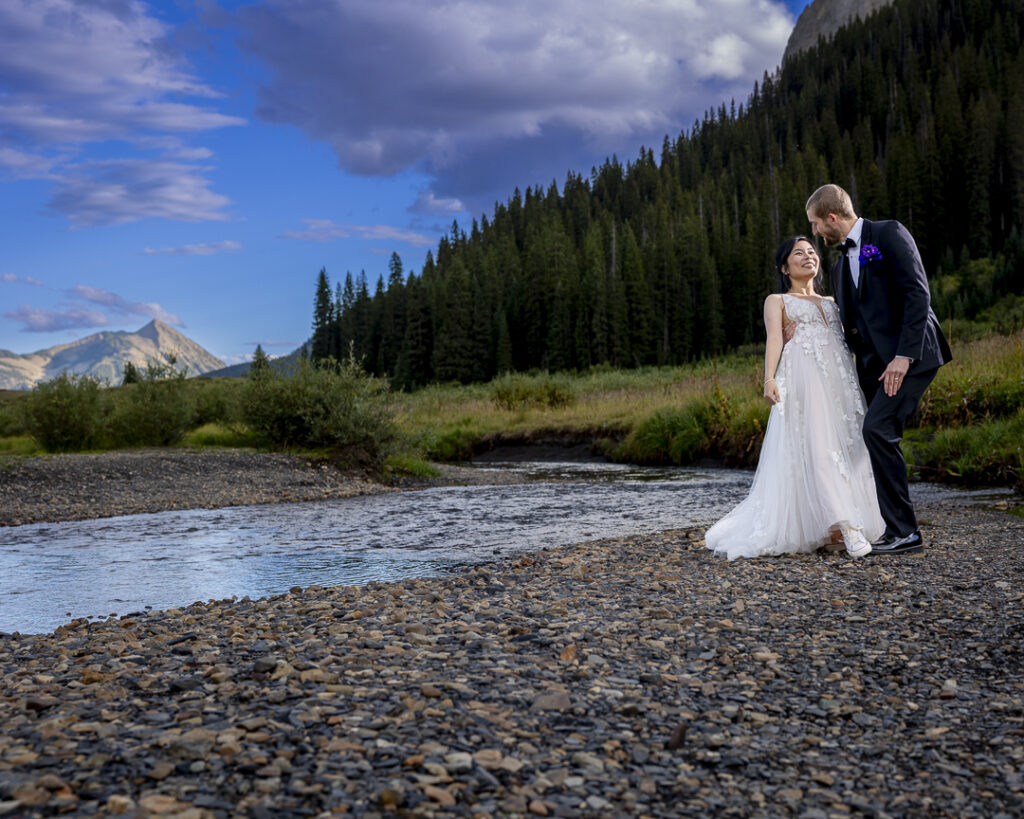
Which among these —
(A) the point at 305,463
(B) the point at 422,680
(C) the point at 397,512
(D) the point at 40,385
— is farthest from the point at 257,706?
(D) the point at 40,385

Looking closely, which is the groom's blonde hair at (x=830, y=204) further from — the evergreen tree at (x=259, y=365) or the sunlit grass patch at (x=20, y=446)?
the sunlit grass patch at (x=20, y=446)

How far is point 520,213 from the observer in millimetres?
125000

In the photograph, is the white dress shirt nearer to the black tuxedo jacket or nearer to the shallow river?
the black tuxedo jacket

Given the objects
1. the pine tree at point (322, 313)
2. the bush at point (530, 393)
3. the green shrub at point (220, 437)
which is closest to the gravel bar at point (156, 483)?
the green shrub at point (220, 437)

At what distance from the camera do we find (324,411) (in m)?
17.4

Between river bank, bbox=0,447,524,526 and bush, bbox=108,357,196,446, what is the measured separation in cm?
327

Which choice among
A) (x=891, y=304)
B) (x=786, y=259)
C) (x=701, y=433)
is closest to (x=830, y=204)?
(x=786, y=259)

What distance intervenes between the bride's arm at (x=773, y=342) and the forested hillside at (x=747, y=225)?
47.8 meters

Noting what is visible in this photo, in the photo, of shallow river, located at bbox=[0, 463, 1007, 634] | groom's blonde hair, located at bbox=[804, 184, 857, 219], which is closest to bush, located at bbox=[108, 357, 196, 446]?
shallow river, located at bbox=[0, 463, 1007, 634]

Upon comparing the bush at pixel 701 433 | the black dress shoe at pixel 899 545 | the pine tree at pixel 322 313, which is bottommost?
the black dress shoe at pixel 899 545

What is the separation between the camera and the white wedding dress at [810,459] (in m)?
6.43

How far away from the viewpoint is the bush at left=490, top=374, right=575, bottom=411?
3019 centimetres

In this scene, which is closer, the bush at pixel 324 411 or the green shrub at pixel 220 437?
the bush at pixel 324 411

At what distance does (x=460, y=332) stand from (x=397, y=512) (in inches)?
2788
